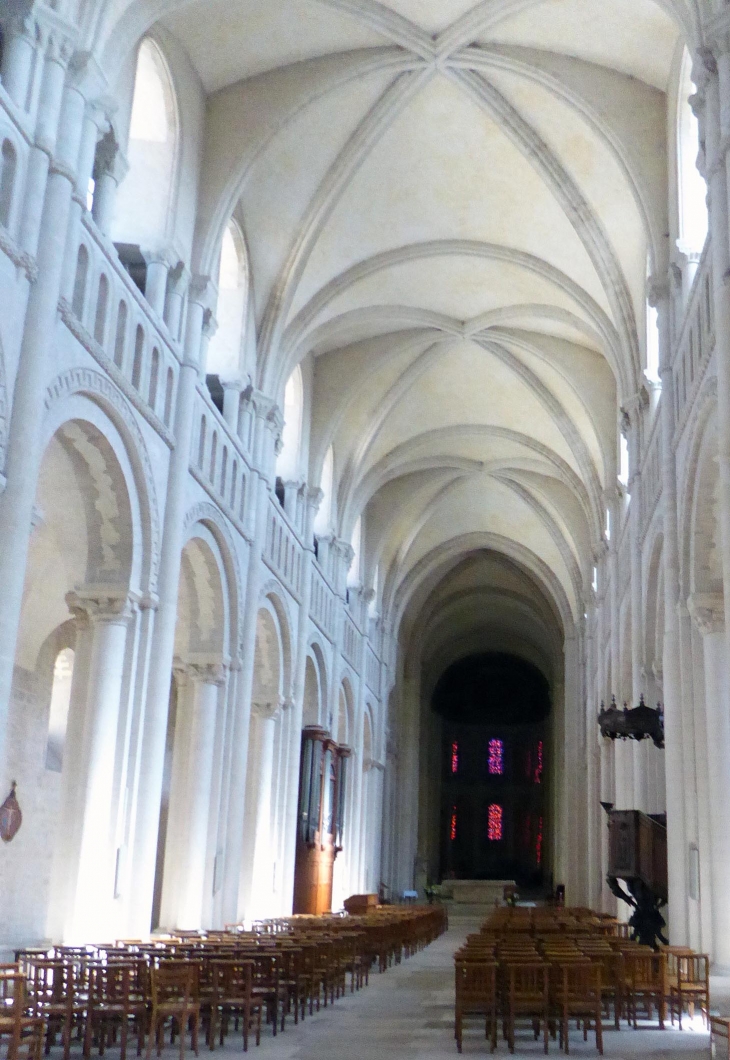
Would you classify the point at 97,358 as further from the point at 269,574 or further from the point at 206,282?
the point at 269,574

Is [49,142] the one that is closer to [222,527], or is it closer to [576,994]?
[222,527]

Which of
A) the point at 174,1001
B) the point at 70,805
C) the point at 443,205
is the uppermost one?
the point at 443,205

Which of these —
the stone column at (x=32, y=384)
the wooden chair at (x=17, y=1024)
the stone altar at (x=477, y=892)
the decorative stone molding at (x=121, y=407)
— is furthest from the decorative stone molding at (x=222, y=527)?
the stone altar at (x=477, y=892)

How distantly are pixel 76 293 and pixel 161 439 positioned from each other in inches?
117

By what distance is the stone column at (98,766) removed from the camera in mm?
12789

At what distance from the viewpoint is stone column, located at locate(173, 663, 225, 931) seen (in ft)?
54.1

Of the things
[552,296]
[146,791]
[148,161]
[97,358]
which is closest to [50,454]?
[97,358]

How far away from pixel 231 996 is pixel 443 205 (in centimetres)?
1511

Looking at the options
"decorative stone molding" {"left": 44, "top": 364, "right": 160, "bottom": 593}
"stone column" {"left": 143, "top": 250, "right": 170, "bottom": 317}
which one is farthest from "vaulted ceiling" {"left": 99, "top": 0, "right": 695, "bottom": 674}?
"decorative stone molding" {"left": 44, "top": 364, "right": 160, "bottom": 593}

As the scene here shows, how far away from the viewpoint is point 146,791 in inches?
561

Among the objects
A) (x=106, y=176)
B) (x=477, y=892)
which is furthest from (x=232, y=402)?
(x=477, y=892)

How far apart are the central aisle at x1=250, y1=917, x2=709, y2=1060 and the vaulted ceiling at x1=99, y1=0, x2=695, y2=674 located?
34.5 feet

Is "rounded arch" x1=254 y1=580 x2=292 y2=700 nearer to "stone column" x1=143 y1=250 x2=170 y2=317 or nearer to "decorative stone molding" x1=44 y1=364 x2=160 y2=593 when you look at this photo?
"decorative stone molding" x1=44 y1=364 x2=160 y2=593

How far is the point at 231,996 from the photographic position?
9125 mm
